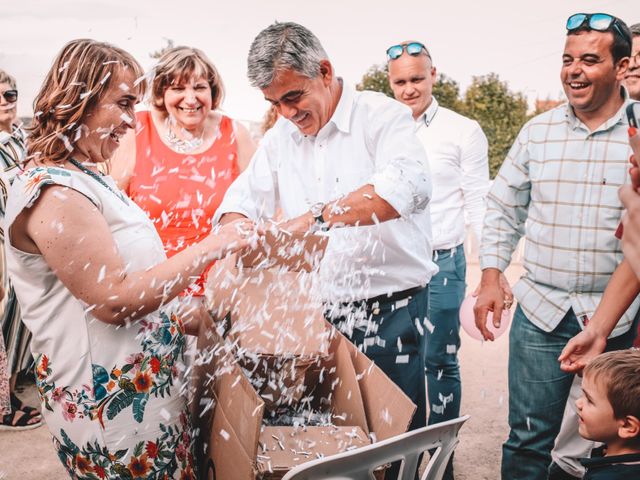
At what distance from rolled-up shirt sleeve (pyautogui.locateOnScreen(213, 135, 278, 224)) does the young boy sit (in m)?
1.32

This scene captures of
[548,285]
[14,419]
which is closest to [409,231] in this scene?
[548,285]

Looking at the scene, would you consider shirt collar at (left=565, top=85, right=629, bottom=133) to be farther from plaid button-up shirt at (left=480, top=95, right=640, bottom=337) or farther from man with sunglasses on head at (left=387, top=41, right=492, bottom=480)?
man with sunglasses on head at (left=387, top=41, right=492, bottom=480)

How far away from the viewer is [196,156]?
3.11 meters

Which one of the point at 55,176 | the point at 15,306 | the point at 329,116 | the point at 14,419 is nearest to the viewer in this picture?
the point at 55,176

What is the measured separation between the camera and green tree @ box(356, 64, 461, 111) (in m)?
19.0

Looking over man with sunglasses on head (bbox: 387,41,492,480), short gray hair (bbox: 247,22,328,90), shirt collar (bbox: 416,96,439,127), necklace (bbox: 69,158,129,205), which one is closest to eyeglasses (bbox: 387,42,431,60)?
man with sunglasses on head (bbox: 387,41,492,480)

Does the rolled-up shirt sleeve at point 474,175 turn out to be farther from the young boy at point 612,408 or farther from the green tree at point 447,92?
the green tree at point 447,92

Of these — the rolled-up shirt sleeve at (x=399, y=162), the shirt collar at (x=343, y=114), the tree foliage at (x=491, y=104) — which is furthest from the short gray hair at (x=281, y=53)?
the tree foliage at (x=491, y=104)

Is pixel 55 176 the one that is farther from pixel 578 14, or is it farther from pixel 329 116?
pixel 578 14

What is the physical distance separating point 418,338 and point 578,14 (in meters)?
1.39

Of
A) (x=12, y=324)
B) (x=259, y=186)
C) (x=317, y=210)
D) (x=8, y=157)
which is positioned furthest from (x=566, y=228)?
(x=12, y=324)

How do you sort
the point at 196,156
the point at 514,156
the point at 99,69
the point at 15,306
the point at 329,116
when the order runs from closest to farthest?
the point at 99,69 < the point at 329,116 < the point at 514,156 < the point at 196,156 < the point at 15,306

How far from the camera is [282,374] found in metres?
1.72

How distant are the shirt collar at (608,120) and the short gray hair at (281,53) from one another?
1.03 meters
